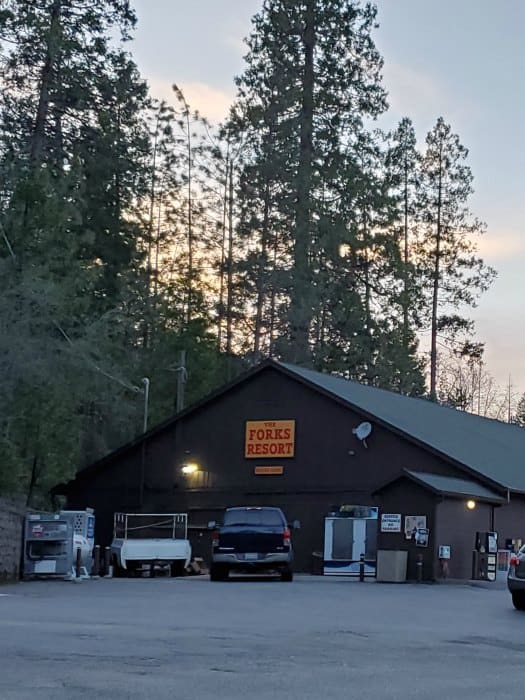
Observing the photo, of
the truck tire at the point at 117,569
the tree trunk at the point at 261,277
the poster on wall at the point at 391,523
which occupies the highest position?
the tree trunk at the point at 261,277

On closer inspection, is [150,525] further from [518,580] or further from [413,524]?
[518,580]

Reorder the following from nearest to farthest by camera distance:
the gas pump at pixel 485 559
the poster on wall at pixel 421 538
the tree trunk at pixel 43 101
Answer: the poster on wall at pixel 421 538
the gas pump at pixel 485 559
the tree trunk at pixel 43 101

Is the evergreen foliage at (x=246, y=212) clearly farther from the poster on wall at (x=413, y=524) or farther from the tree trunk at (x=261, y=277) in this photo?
the poster on wall at (x=413, y=524)

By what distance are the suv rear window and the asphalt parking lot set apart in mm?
5733

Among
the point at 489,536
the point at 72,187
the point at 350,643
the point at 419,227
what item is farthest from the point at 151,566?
the point at 419,227

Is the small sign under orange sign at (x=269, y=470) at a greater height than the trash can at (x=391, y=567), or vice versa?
the small sign under orange sign at (x=269, y=470)

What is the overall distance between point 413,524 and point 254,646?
1919 centimetres

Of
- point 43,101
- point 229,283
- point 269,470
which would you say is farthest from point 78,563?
point 229,283

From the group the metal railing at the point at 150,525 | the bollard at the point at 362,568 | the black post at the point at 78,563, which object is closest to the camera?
the black post at the point at 78,563

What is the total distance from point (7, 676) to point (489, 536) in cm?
2507

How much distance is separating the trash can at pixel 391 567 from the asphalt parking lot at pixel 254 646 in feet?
24.6

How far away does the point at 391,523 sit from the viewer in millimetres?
31656

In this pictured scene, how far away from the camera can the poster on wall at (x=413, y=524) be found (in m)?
31.4

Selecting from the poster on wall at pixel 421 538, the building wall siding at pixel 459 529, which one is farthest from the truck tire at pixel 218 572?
the building wall siding at pixel 459 529
